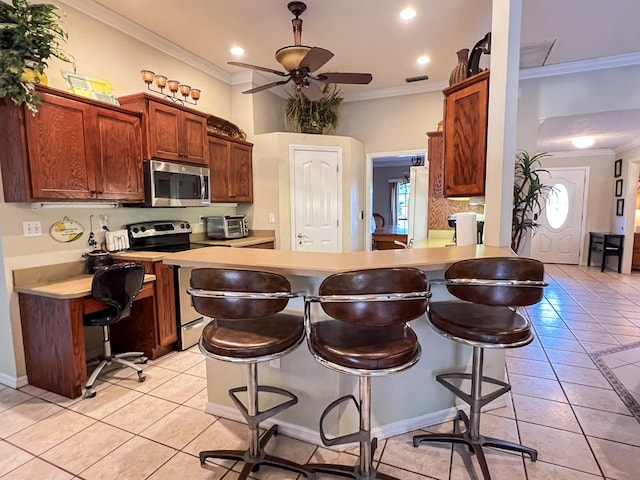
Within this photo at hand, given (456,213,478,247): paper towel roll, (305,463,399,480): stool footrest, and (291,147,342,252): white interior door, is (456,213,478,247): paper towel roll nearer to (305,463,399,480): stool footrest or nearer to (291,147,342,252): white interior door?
(305,463,399,480): stool footrest

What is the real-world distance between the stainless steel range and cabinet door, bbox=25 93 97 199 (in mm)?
694

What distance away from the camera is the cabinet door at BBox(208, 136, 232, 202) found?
3988 millimetres

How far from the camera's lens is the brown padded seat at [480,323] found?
1.55 meters

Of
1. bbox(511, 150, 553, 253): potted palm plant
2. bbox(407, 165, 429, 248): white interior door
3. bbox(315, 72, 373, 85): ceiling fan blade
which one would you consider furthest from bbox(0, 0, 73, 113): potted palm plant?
bbox(511, 150, 553, 253): potted palm plant

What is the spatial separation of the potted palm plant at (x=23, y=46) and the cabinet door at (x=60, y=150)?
0.14m

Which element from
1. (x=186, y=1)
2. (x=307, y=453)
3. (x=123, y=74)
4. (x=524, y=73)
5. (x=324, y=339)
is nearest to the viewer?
(x=324, y=339)

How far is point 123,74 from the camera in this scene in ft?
10.8

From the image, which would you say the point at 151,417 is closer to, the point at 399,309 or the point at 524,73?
the point at 399,309

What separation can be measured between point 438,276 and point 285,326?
37.7 inches

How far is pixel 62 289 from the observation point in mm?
2402

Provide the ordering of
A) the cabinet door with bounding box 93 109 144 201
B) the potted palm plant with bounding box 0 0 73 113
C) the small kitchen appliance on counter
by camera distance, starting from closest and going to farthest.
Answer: the potted palm plant with bounding box 0 0 73 113
the cabinet door with bounding box 93 109 144 201
the small kitchen appliance on counter

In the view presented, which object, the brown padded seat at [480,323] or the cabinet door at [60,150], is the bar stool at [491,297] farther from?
the cabinet door at [60,150]

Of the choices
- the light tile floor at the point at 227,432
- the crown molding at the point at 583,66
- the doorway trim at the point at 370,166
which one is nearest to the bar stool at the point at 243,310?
the light tile floor at the point at 227,432

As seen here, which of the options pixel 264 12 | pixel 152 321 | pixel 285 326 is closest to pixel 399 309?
pixel 285 326
